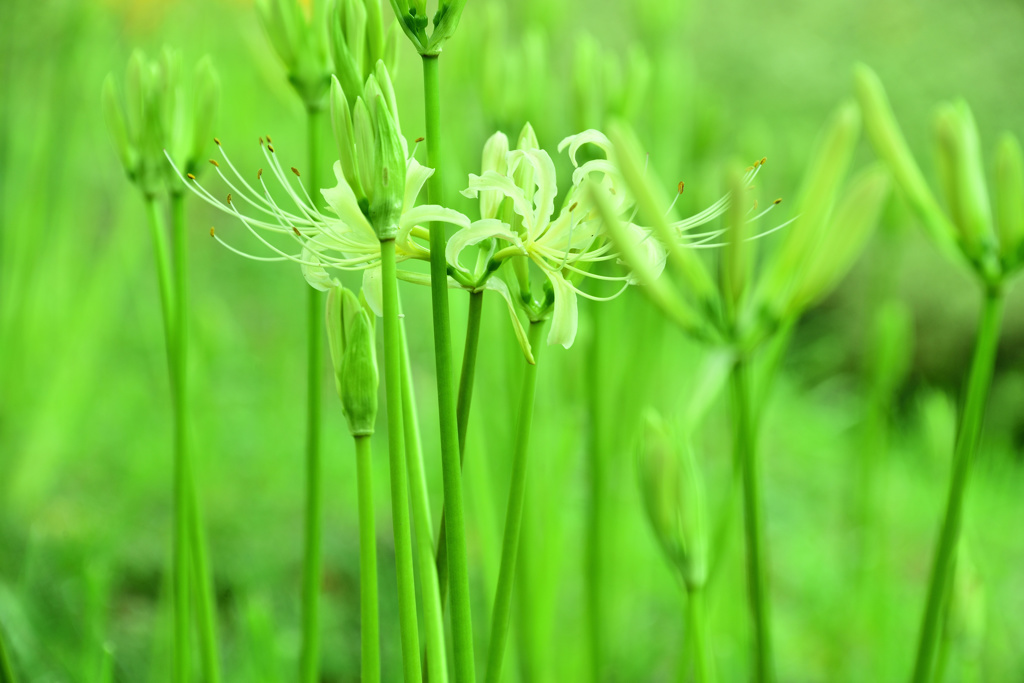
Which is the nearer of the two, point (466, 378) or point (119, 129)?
point (466, 378)

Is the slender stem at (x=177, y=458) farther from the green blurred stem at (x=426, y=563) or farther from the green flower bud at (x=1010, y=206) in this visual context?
the green flower bud at (x=1010, y=206)

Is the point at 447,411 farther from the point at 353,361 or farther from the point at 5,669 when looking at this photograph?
the point at 5,669

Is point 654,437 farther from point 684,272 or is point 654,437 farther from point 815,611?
point 815,611

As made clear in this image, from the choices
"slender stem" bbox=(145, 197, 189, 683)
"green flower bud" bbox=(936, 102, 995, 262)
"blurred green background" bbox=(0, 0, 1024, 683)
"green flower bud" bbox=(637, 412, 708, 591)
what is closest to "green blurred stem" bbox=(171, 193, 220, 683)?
"slender stem" bbox=(145, 197, 189, 683)

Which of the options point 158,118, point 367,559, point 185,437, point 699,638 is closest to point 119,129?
point 158,118

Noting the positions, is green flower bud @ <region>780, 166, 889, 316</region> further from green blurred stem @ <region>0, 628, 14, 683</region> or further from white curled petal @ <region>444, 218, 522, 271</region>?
green blurred stem @ <region>0, 628, 14, 683</region>

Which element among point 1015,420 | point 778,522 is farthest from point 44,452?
point 1015,420

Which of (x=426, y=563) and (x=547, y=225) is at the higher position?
(x=547, y=225)
